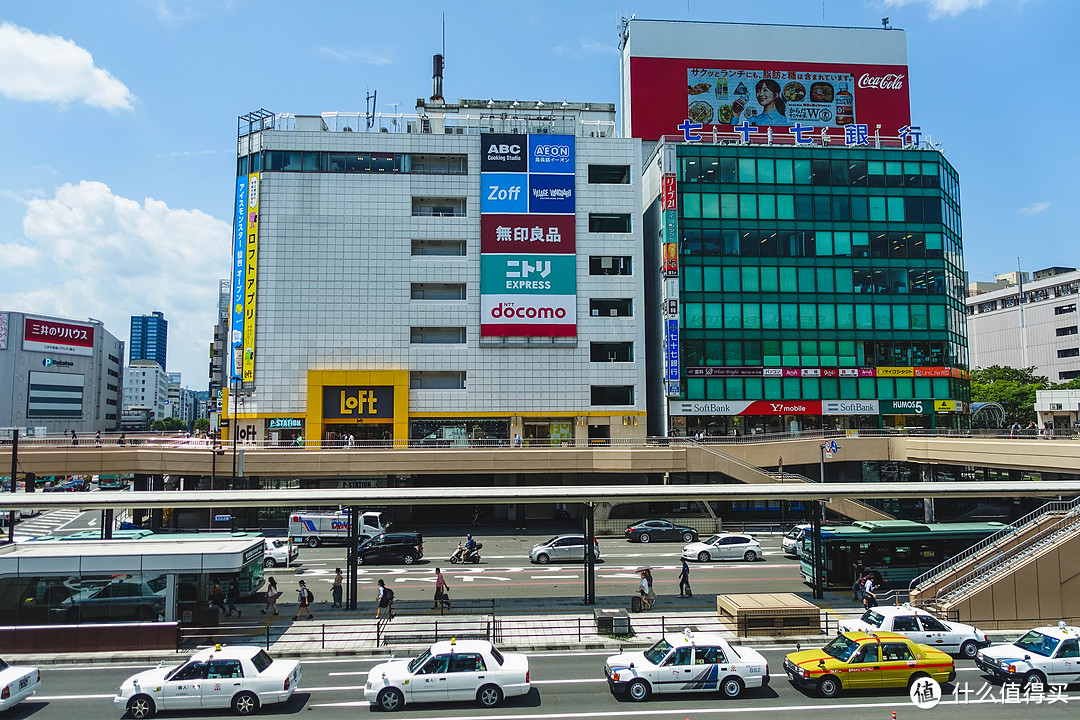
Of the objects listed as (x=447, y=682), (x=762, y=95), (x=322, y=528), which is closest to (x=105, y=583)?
(x=447, y=682)

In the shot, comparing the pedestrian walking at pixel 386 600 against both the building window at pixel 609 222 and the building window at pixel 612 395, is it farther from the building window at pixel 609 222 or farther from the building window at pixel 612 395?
the building window at pixel 609 222

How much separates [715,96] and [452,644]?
7149cm

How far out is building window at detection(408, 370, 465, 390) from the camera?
211ft

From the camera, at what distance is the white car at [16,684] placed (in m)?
17.9

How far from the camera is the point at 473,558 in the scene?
1581 inches

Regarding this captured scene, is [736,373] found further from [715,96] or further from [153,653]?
[153,653]

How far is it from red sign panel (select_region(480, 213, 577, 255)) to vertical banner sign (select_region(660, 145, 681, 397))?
799 centimetres

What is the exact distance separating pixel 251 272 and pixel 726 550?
45.2m

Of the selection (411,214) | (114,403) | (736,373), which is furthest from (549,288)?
(114,403)

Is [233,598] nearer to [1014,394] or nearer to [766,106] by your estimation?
[766,106]

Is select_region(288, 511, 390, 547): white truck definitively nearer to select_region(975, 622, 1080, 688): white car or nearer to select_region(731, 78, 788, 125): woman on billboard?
select_region(975, 622, 1080, 688): white car

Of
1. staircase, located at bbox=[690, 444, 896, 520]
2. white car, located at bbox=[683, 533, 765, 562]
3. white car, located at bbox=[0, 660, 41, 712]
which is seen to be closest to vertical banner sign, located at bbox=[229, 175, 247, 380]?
staircase, located at bbox=[690, 444, 896, 520]

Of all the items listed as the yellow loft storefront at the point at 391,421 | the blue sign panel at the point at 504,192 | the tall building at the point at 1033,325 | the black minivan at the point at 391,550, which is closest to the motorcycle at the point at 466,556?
the black minivan at the point at 391,550

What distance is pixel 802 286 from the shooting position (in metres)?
65.4
